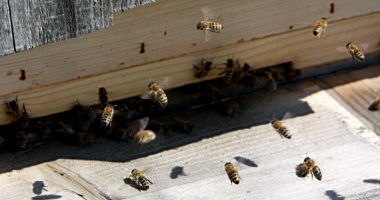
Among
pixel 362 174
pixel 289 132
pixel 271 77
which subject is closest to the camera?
pixel 362 174

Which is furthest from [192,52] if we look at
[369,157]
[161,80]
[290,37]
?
[369,157]

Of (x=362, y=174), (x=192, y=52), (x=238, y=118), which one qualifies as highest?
(x=192, y=52)

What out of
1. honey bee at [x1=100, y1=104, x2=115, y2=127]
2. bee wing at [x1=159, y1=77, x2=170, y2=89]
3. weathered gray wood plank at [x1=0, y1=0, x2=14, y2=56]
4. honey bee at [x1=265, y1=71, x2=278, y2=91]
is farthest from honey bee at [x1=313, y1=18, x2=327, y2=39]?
weathered gray wood plank at [x1=0, y1=0, x2=14, y2=56]

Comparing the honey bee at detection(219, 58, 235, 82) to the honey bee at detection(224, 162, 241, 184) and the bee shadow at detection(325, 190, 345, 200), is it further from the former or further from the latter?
the bee shadow at detection(325, 190, 345, 200)

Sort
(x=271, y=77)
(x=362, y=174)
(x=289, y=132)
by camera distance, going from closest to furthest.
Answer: (x=362, y=174) → (x=289, y=132) → (x=271, y=77)

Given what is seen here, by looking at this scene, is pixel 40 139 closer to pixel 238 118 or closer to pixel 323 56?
→ pixel 238 118

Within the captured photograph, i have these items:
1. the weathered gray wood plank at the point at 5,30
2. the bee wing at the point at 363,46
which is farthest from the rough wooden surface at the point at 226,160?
the weathered gray wood plank at the point at 5,30
